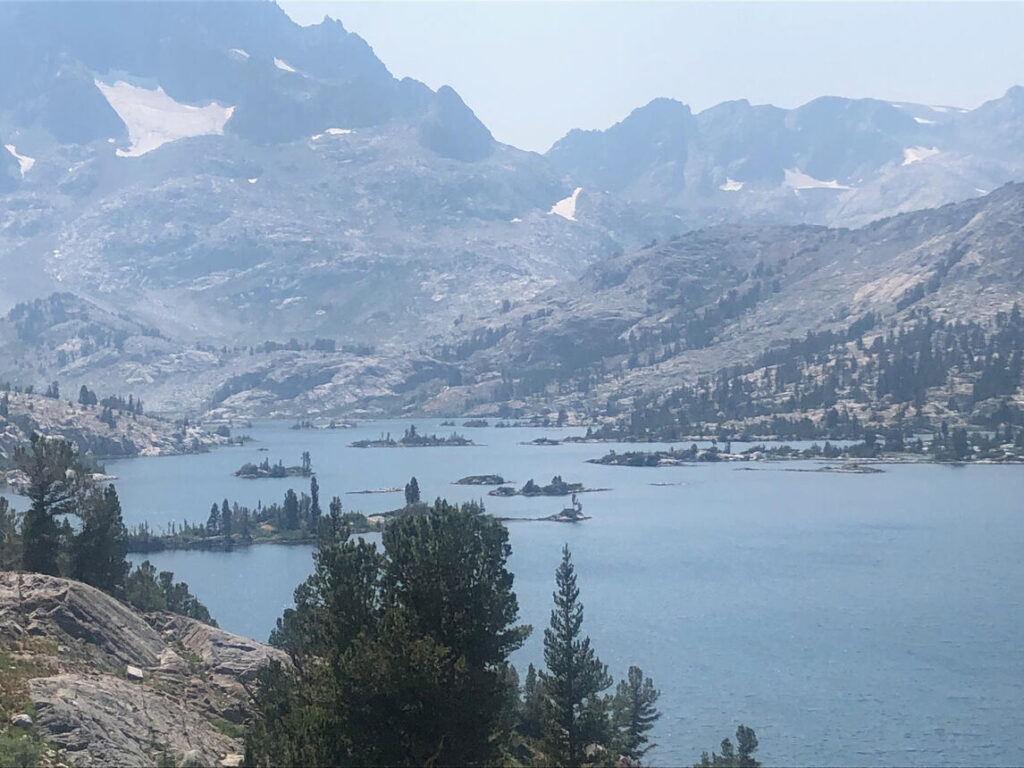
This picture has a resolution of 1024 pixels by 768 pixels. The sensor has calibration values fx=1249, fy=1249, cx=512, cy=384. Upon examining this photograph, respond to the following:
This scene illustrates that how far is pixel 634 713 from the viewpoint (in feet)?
263

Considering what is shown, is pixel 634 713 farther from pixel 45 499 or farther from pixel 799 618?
pixel 799 618

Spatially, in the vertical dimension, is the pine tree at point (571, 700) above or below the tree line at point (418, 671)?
below

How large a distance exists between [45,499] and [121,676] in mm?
24390

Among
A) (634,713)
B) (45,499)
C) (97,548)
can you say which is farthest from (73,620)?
(634,713)

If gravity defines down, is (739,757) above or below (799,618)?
below

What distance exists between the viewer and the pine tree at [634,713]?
77.9 m

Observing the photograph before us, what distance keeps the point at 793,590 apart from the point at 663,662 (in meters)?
36.8

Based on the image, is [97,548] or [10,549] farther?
[97,548]

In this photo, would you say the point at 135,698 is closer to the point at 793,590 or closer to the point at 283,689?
the point at 283,689

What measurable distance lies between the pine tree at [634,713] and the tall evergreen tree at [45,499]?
36052 millimetres

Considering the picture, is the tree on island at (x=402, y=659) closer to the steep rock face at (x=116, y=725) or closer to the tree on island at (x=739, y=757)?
the steep rock face at (x=116, y=725)

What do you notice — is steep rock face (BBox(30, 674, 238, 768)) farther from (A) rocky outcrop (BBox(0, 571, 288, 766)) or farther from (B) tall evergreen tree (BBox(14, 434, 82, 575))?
(B) tall evergreen tree (BBox(14, 434, 82, 575))

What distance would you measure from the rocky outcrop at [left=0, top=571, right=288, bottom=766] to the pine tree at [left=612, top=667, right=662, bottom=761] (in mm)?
21814

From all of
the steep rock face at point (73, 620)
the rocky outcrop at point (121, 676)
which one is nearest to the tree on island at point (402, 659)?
the rocky outcrop at point (121, 676)
